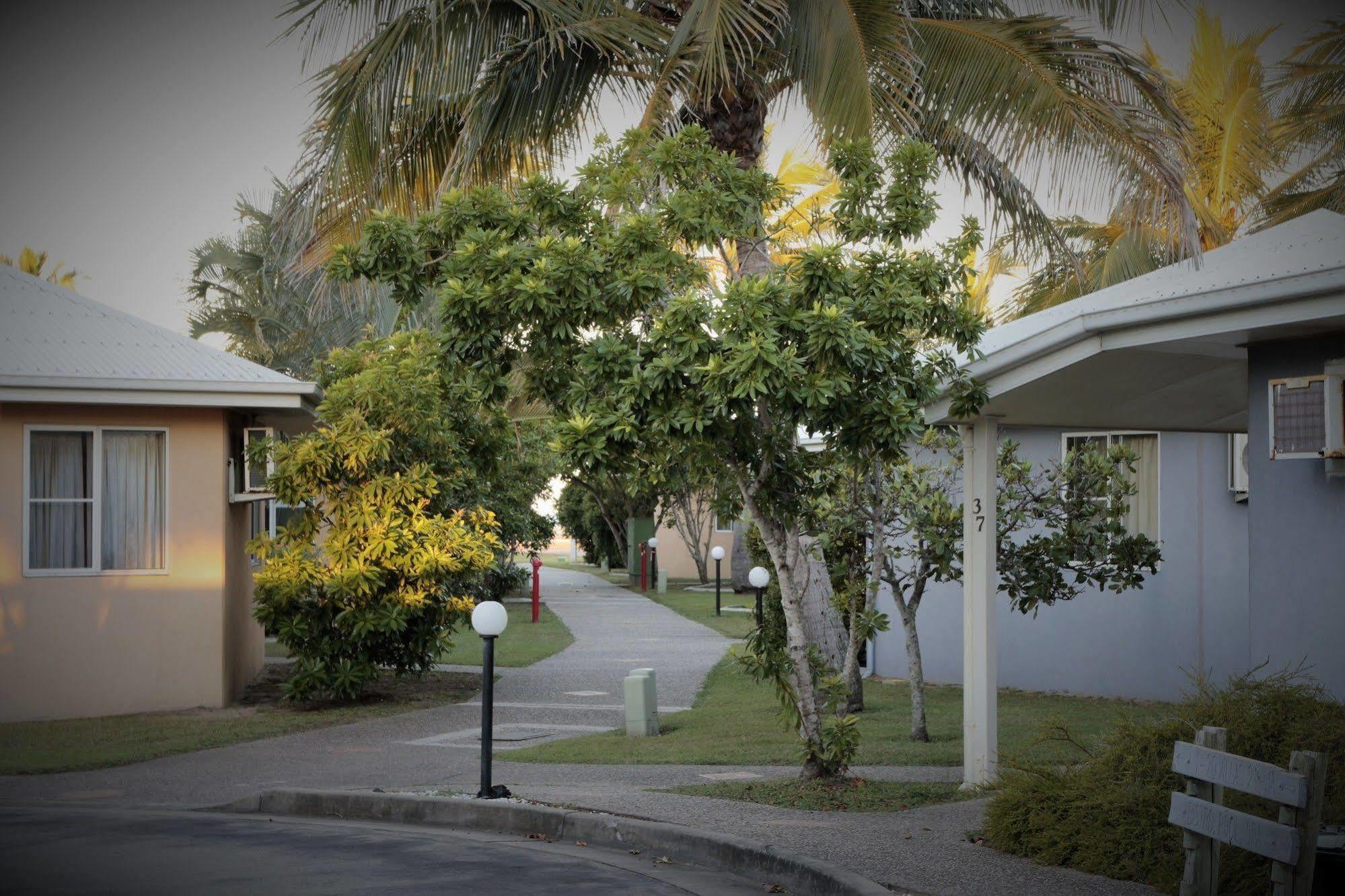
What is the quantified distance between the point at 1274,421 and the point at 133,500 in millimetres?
11455

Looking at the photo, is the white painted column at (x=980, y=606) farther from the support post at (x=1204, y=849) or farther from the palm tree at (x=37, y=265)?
the palm tree at (x=37, y=265)

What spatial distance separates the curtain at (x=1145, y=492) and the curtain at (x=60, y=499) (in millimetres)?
11257

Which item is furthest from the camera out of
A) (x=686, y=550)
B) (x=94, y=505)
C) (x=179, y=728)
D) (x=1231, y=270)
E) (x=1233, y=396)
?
(x=686, y=550)

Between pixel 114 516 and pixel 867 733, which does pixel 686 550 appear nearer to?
pixel 114 516

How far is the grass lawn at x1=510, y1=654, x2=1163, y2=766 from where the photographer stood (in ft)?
37.1

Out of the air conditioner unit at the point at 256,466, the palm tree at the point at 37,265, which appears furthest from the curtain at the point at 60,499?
the palm tree at the point at 37,265

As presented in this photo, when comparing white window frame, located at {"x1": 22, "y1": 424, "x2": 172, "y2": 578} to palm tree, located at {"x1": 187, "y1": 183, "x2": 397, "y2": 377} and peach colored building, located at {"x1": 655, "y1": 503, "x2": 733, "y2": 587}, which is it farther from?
peach colored building, located at {"x1": 655, "y1": 503, "x2": 733, "y2": 587}

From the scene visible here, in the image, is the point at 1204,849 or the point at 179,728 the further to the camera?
the point at 179,728

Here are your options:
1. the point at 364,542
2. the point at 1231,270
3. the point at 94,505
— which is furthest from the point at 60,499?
the point at 1231,270

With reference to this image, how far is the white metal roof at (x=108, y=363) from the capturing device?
45.0 ft

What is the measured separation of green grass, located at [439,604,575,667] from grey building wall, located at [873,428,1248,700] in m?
7.60

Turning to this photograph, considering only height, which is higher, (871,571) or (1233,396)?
(1233,396)

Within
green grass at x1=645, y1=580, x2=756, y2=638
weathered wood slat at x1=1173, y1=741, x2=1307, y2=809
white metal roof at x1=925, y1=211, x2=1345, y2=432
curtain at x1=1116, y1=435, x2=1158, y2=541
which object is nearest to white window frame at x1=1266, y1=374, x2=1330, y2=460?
white metal roof at x1=925, y1=211, x2=1345, y2=432

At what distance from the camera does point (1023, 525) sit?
12672 mm
